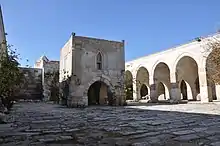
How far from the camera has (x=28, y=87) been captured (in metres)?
26.9

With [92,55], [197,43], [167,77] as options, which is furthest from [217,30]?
[167,77]

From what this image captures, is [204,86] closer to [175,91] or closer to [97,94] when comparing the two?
[175,91]

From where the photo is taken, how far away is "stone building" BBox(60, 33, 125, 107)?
48.1 ft

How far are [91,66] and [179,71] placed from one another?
1017 centimetres

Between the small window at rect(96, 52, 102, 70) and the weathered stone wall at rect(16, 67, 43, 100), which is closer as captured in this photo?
the small window at rect(96, 52, 102, 70)

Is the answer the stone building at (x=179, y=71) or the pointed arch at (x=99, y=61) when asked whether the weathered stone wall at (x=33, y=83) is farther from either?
the pointed arch at (x=99, y=61)

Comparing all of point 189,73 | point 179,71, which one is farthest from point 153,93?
point 189,73

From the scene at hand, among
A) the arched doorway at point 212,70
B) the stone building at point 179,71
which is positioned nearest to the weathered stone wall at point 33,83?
the stone building at point 179,71

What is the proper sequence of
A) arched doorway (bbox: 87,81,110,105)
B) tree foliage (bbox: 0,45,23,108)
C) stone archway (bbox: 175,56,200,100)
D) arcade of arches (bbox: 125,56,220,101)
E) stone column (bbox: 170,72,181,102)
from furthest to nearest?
stone archway (bbox: 175,56,200,100) → arcade of arches (bbox: 125,56,220,101) → stone column (bbox: 170,72,181,102) → arched doorway (bbox: 87,81,110,105) → tree foliage (bbox: 0,45,23,108)

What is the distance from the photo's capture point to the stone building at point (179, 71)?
58.7 feet

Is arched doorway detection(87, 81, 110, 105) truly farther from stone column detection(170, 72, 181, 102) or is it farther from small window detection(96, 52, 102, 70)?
stone column detection(170, 72, 181, 102)

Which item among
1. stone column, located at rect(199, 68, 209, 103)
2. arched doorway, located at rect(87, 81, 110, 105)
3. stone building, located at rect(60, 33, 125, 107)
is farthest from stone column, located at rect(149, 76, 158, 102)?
stone building, located at rect(60, 33, 125, 107)

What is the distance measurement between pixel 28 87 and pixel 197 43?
2053cm

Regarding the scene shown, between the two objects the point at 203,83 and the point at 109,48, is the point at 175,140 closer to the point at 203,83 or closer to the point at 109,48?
the point at 109,48
